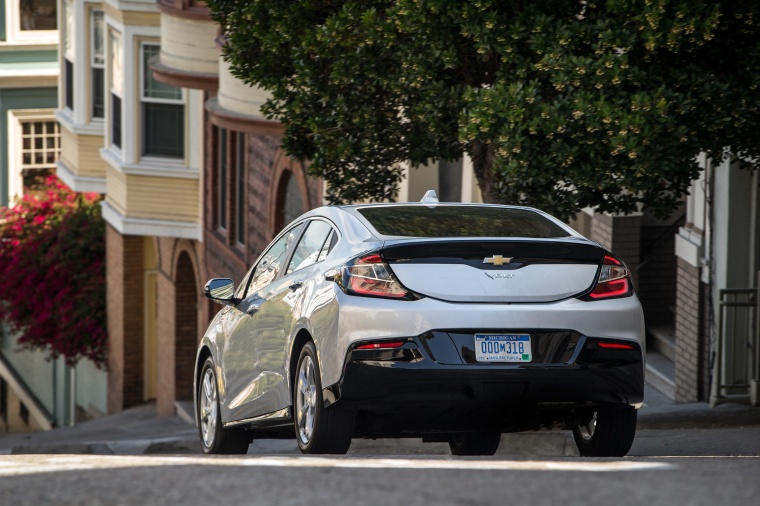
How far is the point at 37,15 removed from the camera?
38.6 m

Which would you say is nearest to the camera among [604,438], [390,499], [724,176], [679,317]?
[390,499]

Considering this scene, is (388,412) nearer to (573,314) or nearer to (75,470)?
(573,314)

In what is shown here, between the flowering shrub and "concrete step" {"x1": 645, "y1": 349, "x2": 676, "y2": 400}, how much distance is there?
16462mm

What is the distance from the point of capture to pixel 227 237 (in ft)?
83.4

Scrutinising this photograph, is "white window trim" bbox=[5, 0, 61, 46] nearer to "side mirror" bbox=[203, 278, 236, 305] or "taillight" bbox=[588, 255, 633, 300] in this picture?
"side mirror" bbox=[203, 278, 236, 305]

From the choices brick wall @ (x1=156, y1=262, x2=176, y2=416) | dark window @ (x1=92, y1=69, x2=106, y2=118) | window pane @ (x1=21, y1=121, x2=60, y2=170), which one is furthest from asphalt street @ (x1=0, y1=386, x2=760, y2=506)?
window pane @ (x1=21, y1=121, x2=60, y2=170)

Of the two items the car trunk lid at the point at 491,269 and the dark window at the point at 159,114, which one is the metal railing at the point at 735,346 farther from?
the dark window at the point at 159,114

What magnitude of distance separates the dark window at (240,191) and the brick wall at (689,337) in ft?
33.6

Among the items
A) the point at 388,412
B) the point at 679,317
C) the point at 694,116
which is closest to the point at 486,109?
the point at 694,116

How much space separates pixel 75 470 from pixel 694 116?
5.70 meters

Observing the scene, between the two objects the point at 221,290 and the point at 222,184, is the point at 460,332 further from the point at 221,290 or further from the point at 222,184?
the point at 222,184

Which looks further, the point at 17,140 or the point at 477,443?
the point at 17,140

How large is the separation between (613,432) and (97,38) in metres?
22.1

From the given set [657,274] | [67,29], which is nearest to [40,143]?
[67,29]
